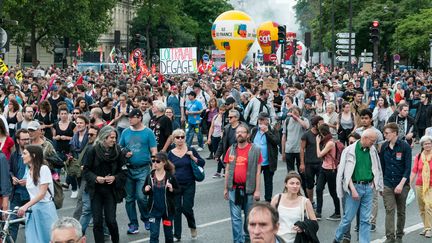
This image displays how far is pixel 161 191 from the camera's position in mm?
11734

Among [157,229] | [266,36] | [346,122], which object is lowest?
[157,229]

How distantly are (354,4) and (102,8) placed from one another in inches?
858

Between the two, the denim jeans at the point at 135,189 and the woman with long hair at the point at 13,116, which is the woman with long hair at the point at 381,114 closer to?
the woman with long hair at the point at 13,116

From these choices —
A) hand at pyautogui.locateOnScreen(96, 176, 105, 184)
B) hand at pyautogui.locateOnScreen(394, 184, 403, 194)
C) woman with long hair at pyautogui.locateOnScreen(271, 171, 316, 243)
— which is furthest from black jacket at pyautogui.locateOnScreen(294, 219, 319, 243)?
hand at pyautogui.locateOnScreen(394, 184, 403, 194)

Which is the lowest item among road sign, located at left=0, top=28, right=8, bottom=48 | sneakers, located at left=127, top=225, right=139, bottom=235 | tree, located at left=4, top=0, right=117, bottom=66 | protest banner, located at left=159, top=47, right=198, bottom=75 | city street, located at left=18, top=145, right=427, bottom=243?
city street, located at left=18, top=145, right=427, bottom=243

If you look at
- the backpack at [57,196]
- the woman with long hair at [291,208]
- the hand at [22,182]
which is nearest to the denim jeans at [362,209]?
the woman with long hair at [291,208]

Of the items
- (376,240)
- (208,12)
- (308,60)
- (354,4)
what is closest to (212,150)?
(376,240)

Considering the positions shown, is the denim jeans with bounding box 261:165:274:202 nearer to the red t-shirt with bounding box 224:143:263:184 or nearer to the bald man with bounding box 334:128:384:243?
the red t-shirt with bounding box 224:143:263:184

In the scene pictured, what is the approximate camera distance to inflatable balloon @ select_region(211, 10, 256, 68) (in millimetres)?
78438

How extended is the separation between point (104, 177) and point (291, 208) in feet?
10.7

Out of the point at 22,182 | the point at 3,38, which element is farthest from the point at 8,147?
the point at 3,38

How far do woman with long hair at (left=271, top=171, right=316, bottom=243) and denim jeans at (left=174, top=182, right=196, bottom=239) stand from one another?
3496 millimetres

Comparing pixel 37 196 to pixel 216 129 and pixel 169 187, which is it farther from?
pixel 216 129

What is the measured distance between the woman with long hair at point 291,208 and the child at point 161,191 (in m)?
2.80
